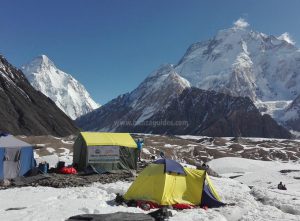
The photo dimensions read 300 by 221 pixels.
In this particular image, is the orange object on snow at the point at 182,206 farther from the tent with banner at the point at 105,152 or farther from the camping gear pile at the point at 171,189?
the tent with banner at the point at 105,152

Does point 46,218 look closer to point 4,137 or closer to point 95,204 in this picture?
point 95,204

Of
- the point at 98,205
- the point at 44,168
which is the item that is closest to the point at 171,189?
the point at 98,205

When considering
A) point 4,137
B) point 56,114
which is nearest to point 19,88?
point 56,114

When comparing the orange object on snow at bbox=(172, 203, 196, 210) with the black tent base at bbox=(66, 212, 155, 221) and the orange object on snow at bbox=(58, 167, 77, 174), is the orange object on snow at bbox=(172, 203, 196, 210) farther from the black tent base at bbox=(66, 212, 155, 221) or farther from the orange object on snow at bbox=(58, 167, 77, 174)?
the orange object on snow at bbox=(58, 167, 77, 174)

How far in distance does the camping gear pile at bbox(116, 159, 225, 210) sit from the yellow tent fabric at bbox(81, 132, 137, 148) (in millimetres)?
12174

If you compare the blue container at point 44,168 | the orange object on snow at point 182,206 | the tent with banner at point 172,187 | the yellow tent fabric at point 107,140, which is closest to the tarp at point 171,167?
the tent with banner at point 172,187

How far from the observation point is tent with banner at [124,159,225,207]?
2262cm

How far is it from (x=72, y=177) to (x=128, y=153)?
7.13 m

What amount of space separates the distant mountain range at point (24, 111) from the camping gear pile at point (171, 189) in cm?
11759

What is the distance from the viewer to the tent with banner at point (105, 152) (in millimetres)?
35406

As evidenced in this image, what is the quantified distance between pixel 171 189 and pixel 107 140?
14.2 metres

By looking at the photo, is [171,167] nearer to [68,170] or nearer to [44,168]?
[68,170]

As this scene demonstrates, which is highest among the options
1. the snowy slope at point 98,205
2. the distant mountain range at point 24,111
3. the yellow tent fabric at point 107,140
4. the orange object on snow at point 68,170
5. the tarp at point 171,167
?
the distant mountain range at point 24,111

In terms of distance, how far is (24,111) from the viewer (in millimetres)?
156125
